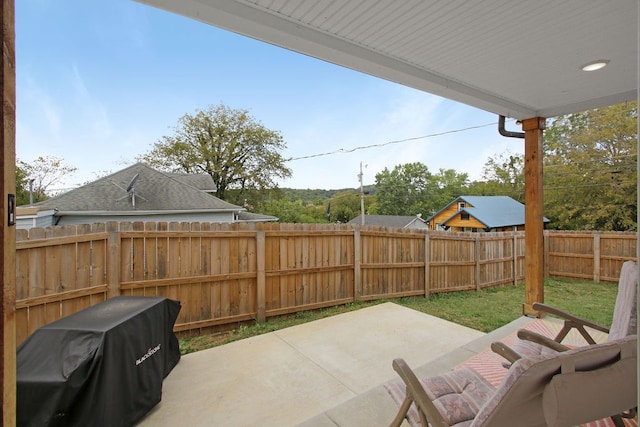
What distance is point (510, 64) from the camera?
246cm

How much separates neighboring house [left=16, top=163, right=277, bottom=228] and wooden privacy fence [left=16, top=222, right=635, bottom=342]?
257 inches

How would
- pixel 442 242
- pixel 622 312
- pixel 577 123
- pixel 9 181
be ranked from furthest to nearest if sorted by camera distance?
pixel 577 123 → pixel 442 242 → pixel 622 312 → pixel 9 181

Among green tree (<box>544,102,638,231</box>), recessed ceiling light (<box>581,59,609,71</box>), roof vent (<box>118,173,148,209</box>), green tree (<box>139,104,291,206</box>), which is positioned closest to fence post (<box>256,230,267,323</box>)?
recessed ceiling light (<box>581,59,609,71</box>)

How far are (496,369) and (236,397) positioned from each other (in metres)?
2.13

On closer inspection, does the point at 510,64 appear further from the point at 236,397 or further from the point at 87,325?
the point at 87,325

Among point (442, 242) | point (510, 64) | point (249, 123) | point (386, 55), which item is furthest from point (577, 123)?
point (249, 123)

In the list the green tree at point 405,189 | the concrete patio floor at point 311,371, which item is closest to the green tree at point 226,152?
the concrete patio floor at point 311,371

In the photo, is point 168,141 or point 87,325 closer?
point 87,325

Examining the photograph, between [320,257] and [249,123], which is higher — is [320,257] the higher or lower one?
the lower one

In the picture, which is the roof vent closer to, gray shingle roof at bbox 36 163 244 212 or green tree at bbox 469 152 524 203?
gray shingle roof at bbox 36 163 244 212

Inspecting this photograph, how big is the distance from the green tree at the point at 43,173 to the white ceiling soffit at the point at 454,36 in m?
21.0

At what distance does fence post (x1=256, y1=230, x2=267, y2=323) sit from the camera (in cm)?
409

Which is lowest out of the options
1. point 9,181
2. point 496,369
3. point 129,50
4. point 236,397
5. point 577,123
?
point 236,397

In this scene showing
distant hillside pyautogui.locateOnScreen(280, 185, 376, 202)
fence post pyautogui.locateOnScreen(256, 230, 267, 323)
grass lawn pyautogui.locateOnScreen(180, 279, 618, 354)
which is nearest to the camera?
→ grass lawn pyautogui.locateOnScreen(180, 279, 618, 354)
